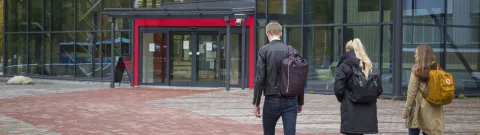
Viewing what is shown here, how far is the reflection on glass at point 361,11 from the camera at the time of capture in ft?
56.1

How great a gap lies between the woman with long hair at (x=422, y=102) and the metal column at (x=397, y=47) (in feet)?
31.6

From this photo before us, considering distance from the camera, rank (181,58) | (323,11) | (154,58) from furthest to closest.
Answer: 1. (154,58)
2. (181,58)
3. (323,11)

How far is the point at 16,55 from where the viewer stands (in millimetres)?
28516

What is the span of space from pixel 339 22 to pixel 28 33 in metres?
15.3

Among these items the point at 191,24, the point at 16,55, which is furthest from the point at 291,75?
the point at 16,55

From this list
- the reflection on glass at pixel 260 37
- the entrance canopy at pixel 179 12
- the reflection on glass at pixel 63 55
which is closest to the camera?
the entrance canopy at pixel 179 12

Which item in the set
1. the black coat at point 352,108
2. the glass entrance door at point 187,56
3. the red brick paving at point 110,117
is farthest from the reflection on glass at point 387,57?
the black coat at point 352,108

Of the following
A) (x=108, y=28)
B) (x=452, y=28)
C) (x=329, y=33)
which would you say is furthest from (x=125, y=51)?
(x=452, y=28)

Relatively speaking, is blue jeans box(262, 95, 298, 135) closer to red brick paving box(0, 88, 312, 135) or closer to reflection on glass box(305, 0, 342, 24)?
red brick paving box(0, 88, 312, 135)

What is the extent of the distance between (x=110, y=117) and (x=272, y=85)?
21.6 ft

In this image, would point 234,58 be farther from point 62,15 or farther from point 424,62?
point 424,62

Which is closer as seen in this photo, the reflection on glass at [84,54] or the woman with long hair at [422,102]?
the woman with long hair at [422,102]

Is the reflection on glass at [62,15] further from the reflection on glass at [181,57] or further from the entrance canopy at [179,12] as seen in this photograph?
the reflection on glass at [181,57]

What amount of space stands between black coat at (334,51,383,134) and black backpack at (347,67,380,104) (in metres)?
0.05
